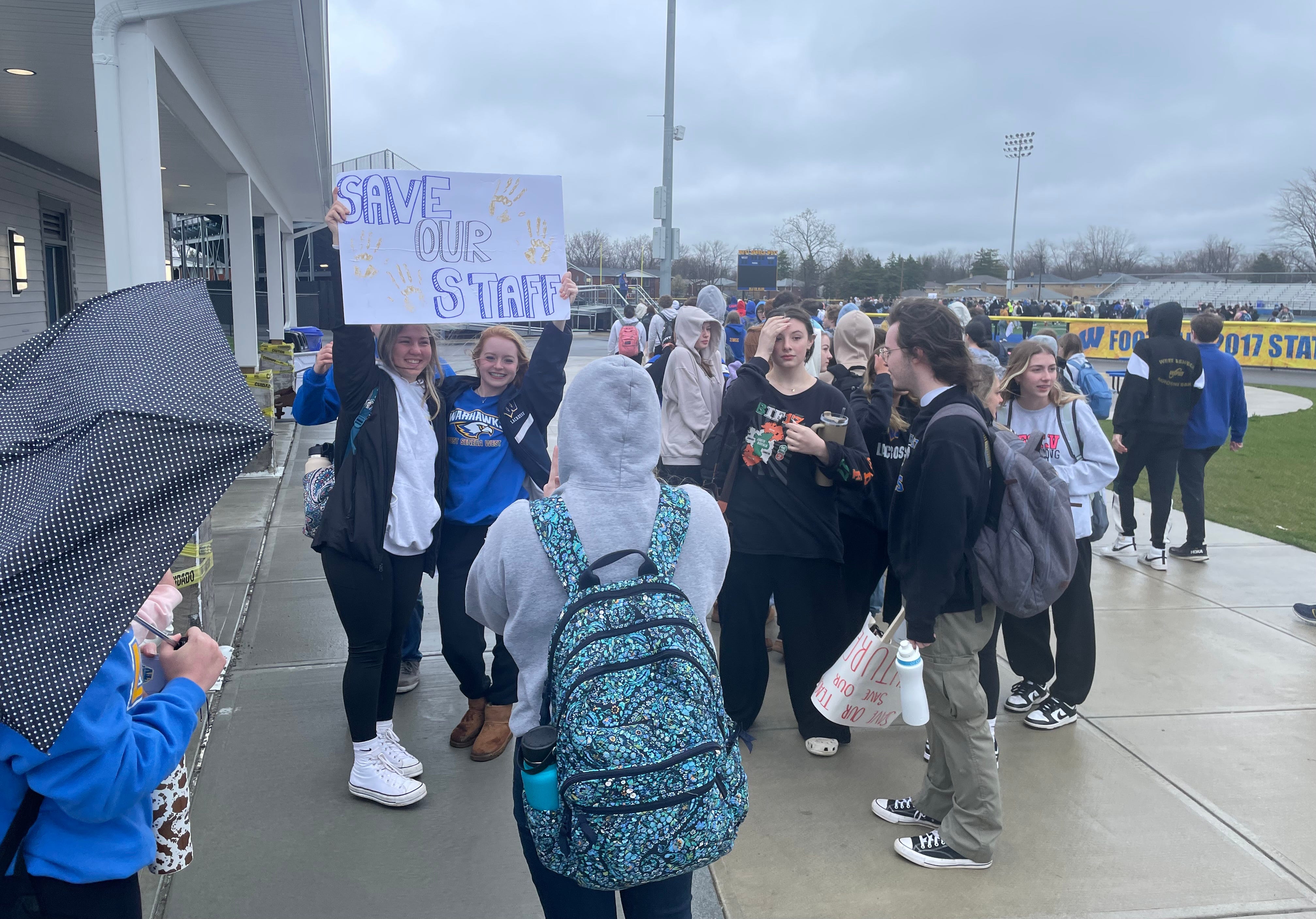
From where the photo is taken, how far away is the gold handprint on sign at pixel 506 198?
374 cm

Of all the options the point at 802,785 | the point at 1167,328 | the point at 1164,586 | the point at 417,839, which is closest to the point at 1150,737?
the point at 802,785

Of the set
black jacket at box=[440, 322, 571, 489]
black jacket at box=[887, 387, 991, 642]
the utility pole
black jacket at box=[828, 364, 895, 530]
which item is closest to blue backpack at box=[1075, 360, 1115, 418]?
black jacket at box=[828, 364, 895, 530]

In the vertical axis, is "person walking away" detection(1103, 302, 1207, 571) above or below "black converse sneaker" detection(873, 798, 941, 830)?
above

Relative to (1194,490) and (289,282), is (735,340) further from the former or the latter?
(289,282)

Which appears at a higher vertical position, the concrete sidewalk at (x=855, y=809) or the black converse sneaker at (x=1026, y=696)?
the black converse sneaker at (x=1026, y=696)

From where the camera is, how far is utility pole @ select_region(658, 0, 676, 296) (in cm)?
2147

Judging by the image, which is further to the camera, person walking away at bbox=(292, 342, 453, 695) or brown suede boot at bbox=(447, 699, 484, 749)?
brown suede boot at bbox=(447, 699, 484, 749)

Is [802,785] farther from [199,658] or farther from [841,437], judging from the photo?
[199,658]

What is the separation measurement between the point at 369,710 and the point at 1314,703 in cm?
463

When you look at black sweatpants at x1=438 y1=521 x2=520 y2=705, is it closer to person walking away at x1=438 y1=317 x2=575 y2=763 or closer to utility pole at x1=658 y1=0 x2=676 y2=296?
person walking away at x1=438 y1=317 x2=575 y2=763

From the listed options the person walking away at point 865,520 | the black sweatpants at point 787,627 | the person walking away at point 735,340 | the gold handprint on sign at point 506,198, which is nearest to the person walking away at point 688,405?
the person walking away at point 865,520

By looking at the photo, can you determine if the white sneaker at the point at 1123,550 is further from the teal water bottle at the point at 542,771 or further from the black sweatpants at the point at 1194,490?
the teal water bottle at the point at 542,771

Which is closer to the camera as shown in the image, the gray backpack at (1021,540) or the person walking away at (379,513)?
the gray backpack at (1021,540)

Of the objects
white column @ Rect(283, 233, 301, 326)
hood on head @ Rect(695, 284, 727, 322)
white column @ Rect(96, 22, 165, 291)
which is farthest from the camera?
white column @ Rect(283, 233, 301, 326)
